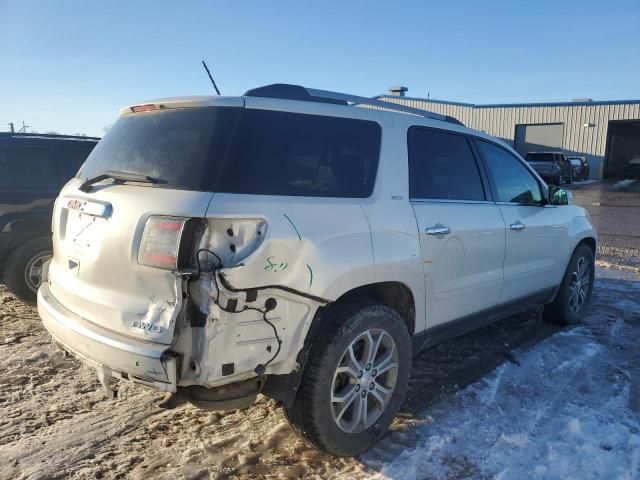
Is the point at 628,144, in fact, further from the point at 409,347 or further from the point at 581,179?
the point at 409,347

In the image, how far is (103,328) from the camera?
2.50m

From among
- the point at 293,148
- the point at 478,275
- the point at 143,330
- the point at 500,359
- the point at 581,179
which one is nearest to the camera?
the point at 143,330

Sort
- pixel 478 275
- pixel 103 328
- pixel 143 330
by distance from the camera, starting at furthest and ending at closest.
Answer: pixel 478 275 < pixel 103 328 < pixel 143 330

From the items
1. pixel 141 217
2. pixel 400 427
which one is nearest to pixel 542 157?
pixel 400 427

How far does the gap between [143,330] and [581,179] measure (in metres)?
35.4

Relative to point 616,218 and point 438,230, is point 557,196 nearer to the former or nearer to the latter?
point 438,230

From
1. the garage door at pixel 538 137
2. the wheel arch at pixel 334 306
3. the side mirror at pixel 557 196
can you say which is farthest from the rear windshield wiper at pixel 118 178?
the garage door at pixel 538 137

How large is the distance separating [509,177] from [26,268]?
472cm

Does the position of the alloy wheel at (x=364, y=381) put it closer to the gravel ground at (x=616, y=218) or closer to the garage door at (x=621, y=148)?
the gravel ground at (x=616, y=218)

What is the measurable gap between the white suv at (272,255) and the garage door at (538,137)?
35.2 m

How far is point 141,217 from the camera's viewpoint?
7.88 ft

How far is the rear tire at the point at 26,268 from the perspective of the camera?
17.3 feet

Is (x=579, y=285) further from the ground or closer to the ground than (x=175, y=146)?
closer to the ground

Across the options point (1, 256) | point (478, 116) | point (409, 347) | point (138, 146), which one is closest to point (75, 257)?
point (138, 146)
